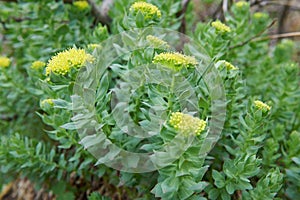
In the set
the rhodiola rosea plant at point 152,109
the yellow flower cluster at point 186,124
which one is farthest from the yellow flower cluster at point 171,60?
the yellow flower cluster at point 186,124

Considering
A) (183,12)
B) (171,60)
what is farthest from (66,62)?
(183,12)

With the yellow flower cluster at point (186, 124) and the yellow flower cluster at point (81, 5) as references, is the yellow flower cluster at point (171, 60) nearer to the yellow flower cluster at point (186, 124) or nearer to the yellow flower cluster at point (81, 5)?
the yellow flower cluster at point (186, 124)

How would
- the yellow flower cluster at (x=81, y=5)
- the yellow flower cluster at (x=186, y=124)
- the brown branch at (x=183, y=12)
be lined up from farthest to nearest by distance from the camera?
the brown branch at (x=183, y=12) → the yellow flower cluster at (x=81, y=5) → the yellow flower cluster at (x=186, y=124)

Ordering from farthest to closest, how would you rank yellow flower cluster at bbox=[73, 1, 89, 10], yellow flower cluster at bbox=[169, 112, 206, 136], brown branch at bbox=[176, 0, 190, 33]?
1. brown branch at bbox=[176, 0, 190, 33]
2. yellow flower cluster at bbox=[73, 1, 89, 10]
3. yellow flower cluster at bbox=[169, 112, 206, 136]

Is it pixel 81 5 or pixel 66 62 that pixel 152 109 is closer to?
pixel 66 62

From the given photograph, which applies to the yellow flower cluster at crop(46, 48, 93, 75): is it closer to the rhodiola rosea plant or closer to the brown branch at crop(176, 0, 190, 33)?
the rhodiola rosea plant

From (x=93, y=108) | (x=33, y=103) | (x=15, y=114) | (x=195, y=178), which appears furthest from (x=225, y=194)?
(x=15, y=114)

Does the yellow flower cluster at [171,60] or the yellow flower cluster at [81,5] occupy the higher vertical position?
the yellow flower cluster at [171,60]

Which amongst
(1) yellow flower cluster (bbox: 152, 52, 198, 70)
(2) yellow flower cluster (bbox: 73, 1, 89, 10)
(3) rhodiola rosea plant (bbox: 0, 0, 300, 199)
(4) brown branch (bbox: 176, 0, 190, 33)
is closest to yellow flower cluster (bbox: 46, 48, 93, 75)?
(3) rhodiola rosea plant (bbox: 0, 0, 300, 199)
